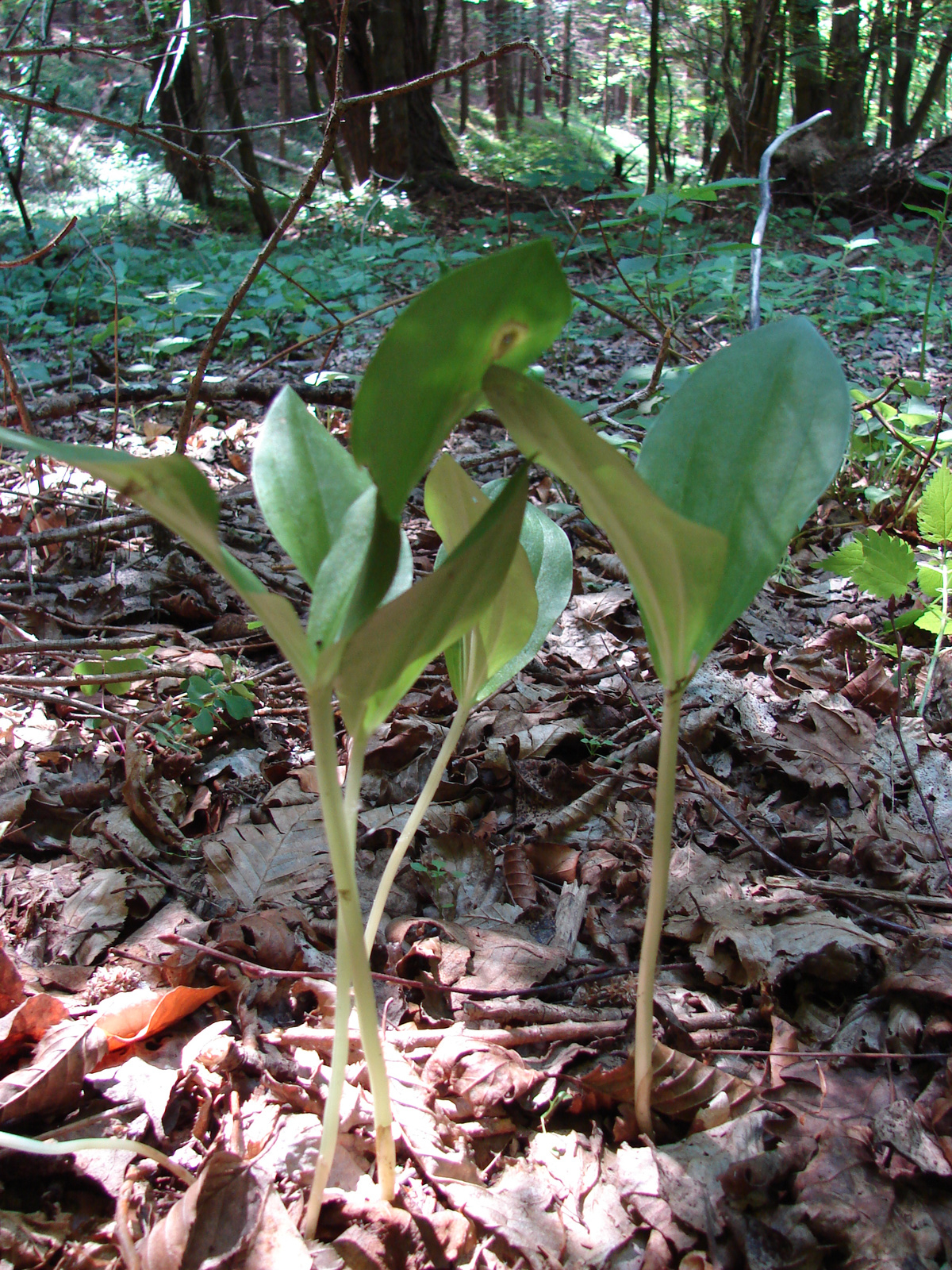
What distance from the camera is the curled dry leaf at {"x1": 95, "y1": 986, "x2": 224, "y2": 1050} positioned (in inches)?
35.3

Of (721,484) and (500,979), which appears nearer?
(721,484)

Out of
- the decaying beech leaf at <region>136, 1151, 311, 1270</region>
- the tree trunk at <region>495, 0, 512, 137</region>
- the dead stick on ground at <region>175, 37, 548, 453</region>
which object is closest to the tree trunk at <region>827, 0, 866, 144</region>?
the tree trunk at <region>495, 0, 512, 137</region>

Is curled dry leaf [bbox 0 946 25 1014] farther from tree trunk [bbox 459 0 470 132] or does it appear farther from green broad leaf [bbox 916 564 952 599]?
tree trunk [bbox 459 0 470 132]

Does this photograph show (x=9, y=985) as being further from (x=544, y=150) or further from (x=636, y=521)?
(x=544, y=150)

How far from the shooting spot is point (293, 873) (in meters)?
1.21

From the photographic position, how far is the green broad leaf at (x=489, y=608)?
0.75 metres

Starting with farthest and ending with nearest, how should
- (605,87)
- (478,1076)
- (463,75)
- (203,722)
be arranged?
(605,87)
(463,75)
(203,722)
(478,1076)

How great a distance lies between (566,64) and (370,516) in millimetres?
14794

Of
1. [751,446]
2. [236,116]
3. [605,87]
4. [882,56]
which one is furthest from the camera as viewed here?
[605,87]

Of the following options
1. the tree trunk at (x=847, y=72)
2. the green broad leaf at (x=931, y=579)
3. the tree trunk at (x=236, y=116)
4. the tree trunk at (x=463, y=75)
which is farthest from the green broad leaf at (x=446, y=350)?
the tree trunk at (x=463, y=75)

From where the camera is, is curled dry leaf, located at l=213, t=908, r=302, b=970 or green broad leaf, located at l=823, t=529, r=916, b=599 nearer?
curled dry leaf, located at l=213, t=908, r=302, b=970

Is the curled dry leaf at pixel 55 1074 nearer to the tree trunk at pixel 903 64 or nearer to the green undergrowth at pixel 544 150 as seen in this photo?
the green undergrowth at pixel 544 150

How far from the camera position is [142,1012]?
3.00 ft

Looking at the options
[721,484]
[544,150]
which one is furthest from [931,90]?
[721,484]
